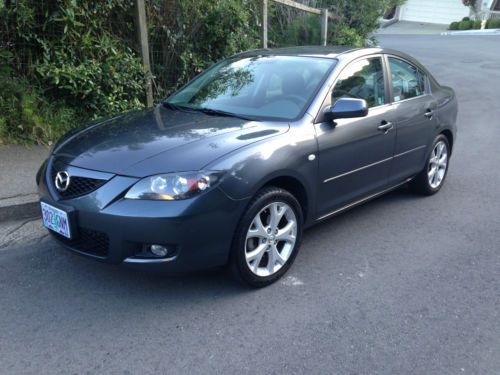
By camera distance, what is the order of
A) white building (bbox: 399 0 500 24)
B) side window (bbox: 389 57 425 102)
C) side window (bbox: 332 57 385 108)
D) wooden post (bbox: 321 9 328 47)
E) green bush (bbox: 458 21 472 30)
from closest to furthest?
side window (bbox: 332 57 385 108), side window (bbox: 389 57 425 102), wooden post (bbox: 321 9 328 47), green bush (bbox: 458 21 472 30), white building (bbox: 399 0 500 24)

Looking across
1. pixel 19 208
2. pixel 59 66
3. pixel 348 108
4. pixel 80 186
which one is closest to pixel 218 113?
pixel 348 108

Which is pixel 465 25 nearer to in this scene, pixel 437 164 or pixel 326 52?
pixel 437 164

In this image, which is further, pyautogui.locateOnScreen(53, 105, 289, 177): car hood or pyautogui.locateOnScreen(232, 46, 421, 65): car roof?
pyautogui.locateOnScreen(232, 46, 421, 65): car roof

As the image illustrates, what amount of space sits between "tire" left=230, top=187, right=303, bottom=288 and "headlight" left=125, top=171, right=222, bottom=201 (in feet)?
1.26

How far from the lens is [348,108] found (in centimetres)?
373

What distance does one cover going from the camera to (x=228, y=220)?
311 centimetres

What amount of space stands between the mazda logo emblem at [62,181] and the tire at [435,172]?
3.54m

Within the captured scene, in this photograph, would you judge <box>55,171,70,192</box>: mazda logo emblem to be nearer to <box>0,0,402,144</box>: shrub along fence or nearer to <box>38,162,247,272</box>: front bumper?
<box>38,162,247,272</box>: front bumper

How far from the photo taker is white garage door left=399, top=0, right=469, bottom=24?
47.9 meters

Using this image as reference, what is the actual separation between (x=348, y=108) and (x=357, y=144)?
43 centimetres

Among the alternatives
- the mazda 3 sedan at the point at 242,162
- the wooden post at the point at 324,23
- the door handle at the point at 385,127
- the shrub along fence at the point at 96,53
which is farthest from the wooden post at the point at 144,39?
the wooden post at the point at 324,23

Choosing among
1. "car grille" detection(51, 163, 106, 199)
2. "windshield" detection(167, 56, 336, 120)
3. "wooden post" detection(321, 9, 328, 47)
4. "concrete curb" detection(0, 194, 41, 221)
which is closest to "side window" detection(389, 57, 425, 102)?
"windshield" detection(167, 56, 336, 120)

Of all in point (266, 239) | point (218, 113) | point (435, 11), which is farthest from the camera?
point (435, 11)

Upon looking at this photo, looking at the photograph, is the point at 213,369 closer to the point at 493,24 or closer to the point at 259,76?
the point at 259,76
